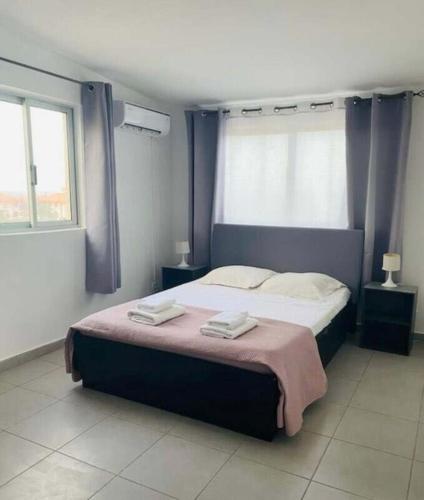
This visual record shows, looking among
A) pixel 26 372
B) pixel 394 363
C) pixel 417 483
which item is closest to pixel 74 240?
pixel 26 372

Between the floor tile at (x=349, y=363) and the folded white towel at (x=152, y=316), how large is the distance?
1328 mm

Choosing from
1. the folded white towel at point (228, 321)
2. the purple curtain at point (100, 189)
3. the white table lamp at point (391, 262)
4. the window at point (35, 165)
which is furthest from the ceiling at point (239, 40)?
the folded white towel at point (228, 321)

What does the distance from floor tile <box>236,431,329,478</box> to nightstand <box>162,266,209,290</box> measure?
239cm

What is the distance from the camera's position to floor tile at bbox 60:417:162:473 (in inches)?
85.9

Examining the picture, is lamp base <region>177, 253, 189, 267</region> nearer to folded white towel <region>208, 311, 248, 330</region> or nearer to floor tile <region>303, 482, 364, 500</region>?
folded white towel <region>208, 311, 248, 330</region>

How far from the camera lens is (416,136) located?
3812 mm

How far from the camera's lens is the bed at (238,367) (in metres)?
2.38

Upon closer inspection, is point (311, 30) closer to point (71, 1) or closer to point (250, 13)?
point (250, 13)

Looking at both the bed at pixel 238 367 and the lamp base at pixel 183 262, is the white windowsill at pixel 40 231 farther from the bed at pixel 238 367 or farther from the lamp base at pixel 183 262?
the lamp base at pixel 183 262

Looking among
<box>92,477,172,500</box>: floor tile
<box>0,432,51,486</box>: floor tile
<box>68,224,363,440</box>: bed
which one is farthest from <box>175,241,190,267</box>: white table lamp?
<box>92,477,172,500</box>: floor tile

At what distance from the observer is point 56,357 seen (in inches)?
140

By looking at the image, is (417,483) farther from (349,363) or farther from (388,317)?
(388,317)

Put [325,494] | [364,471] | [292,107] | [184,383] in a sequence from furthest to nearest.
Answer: [292,107], [184,383], [364,471], [325,494]

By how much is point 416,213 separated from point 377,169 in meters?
0.55
